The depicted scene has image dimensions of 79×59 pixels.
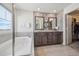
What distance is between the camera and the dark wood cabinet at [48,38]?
2.28 m

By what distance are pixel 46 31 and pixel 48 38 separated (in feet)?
0.55

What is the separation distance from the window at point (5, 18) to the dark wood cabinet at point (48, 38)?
0.85 metres

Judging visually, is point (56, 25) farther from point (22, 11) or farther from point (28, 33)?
point (22, 11)

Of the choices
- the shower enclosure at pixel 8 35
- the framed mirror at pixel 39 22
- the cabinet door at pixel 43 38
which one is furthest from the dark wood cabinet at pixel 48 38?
the shower enclosure at pixel 8 35

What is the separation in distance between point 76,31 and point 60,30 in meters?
0.67

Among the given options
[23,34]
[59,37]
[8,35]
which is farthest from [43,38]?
[8,35]

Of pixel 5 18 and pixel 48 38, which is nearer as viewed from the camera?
pixel 5 18

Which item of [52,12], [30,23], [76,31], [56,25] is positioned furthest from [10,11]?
[76,31]

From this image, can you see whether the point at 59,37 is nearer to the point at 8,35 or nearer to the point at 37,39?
the point at 37,39

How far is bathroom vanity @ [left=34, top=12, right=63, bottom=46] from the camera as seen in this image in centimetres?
215

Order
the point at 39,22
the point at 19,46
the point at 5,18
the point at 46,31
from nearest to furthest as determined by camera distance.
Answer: the point at 5,18
the point at 19,46
the point at 39,22
the point at 46,31

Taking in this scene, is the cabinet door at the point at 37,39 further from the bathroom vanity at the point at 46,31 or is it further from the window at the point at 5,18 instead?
the window at the point at 5,18

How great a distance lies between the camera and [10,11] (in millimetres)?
1437

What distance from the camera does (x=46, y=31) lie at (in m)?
2.32
